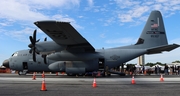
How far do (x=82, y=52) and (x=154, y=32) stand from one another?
976 centimetres

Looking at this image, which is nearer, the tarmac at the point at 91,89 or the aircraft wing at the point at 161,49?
the tarmac at the point at 91,89

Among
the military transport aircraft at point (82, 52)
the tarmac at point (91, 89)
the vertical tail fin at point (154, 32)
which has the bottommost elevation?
the tarmac at point (91, 89)

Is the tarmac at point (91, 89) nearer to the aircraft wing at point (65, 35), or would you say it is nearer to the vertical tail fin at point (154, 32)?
the aircraft wing at point (65, 35)

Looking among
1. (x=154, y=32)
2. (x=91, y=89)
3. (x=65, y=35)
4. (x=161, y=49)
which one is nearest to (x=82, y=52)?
(x=65, y=35)

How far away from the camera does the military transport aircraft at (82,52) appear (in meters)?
23.8

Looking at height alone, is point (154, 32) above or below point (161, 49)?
above

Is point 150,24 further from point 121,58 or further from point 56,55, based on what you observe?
point 56,55

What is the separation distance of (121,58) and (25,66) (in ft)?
43.0

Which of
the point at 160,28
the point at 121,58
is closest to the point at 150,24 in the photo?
the point at 160,28

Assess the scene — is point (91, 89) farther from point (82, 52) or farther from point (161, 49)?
point (161, 49)

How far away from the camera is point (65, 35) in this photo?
841 inches

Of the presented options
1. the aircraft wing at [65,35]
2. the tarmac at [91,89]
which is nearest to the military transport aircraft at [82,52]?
the aircraft wing at [65,35]

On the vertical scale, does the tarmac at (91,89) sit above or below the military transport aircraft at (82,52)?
below

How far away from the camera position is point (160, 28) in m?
27.0
